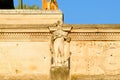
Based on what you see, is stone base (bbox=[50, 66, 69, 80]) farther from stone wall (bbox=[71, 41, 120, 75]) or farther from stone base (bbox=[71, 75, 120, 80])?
stone wall (bbox=[71, 41, 120, 75])

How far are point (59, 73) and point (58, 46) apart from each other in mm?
885

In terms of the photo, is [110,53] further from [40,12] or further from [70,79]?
[40,12]

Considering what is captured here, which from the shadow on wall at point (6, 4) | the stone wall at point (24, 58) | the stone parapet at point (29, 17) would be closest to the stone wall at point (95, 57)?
the stone wall at point (24, 58)

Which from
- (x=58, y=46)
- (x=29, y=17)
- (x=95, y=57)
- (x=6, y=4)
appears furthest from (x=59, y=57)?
(x=6, y=4)

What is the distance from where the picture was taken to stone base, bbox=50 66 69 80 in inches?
575

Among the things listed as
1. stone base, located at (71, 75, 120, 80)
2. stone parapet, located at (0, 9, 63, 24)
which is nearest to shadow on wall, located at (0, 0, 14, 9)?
stone parapet, located at (0, 9, 63, 24)

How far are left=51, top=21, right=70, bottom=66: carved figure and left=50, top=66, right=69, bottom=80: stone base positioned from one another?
181 mm

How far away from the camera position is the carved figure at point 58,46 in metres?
14.7

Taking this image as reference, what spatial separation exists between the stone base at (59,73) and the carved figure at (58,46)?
0.59 ft

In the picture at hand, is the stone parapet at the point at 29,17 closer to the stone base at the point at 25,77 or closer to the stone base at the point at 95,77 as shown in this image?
the stone base at the point at 25,77

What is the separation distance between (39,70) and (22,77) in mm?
626

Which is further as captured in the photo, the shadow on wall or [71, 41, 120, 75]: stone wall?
the shadow on wall

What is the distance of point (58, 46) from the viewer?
14727 mm

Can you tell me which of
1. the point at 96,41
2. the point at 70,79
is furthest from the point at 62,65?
the point at 96,41
